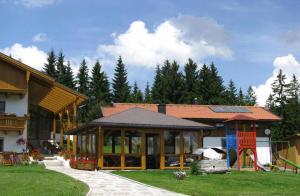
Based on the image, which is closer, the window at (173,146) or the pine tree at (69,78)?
the window at (173,146)

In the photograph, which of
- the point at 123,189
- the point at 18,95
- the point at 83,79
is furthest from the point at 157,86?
the point at 123,189

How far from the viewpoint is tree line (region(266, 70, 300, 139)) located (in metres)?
58.4

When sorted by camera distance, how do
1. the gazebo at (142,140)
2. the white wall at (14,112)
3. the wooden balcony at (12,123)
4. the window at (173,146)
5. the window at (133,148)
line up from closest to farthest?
the gazebo at (142,140)
the window at (133,148)
the window at (173,146)
the wooden balcony at (12,123)
the white wall at (14,112)

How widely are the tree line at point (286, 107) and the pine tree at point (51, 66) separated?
34018 mm

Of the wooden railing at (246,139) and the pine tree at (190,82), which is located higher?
the pine tree at (190,82)

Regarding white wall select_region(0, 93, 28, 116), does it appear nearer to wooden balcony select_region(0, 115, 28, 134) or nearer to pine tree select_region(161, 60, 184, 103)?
wooden balcony select_region(0, 115, 28, 134)

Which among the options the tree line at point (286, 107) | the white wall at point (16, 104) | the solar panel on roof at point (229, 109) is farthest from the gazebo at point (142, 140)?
the tree line at point (286, 107)

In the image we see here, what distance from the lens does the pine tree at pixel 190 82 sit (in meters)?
66.9

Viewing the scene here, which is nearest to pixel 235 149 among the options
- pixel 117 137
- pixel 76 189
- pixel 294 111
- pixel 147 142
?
pixel 147 142

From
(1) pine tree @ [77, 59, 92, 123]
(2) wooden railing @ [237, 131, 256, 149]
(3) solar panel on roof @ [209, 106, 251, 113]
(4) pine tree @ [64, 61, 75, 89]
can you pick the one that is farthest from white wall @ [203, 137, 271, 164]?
(4) pine tree @ [64, 61, 75, 89]

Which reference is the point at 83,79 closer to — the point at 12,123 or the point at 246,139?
the point at 12,123

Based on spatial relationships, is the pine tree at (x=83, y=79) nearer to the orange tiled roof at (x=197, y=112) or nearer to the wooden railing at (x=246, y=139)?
the orange tiled roof at (x=197, y=112)

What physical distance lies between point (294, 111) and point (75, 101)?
3931 cm

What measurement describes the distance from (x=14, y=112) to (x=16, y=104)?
1.77 ft
